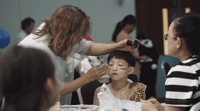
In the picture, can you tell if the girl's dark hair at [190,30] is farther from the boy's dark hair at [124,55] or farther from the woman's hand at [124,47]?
the boy's dark hair at [124,55]

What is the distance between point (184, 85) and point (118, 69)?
1055mm

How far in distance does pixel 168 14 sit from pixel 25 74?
18.8 feet

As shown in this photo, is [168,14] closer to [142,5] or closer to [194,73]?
[142,5]

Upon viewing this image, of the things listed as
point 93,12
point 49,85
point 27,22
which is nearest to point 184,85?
point 49,85

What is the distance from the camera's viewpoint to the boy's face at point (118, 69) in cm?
214

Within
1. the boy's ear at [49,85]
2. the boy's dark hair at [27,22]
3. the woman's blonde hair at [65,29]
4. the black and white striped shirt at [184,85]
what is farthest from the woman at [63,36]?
the boy's dark hair at [27,22]

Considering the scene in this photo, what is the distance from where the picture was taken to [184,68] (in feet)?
3.75

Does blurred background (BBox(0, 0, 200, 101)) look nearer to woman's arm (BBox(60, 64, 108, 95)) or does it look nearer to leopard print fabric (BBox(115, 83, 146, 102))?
leopard print fabric (BBox(115, 83, 146, 102))

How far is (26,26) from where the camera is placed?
4.63 meters

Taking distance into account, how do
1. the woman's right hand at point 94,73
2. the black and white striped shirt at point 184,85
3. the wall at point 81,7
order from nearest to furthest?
1. the black and white striped shirt at point 184,85
2. the woman's right hand at point 94,73
3. the wall at point 81,7

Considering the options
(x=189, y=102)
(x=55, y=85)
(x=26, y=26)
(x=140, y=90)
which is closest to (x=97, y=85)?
(x=140, y=90)

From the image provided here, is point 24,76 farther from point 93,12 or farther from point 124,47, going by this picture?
point 93,12

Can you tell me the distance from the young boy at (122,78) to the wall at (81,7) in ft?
11.5

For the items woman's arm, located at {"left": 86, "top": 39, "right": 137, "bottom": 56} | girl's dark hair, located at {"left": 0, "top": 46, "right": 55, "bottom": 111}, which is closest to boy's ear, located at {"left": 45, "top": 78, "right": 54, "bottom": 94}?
girl's dark hair, located at {"left": 0, "top": 46, "right": 55, "bottom": 111}
